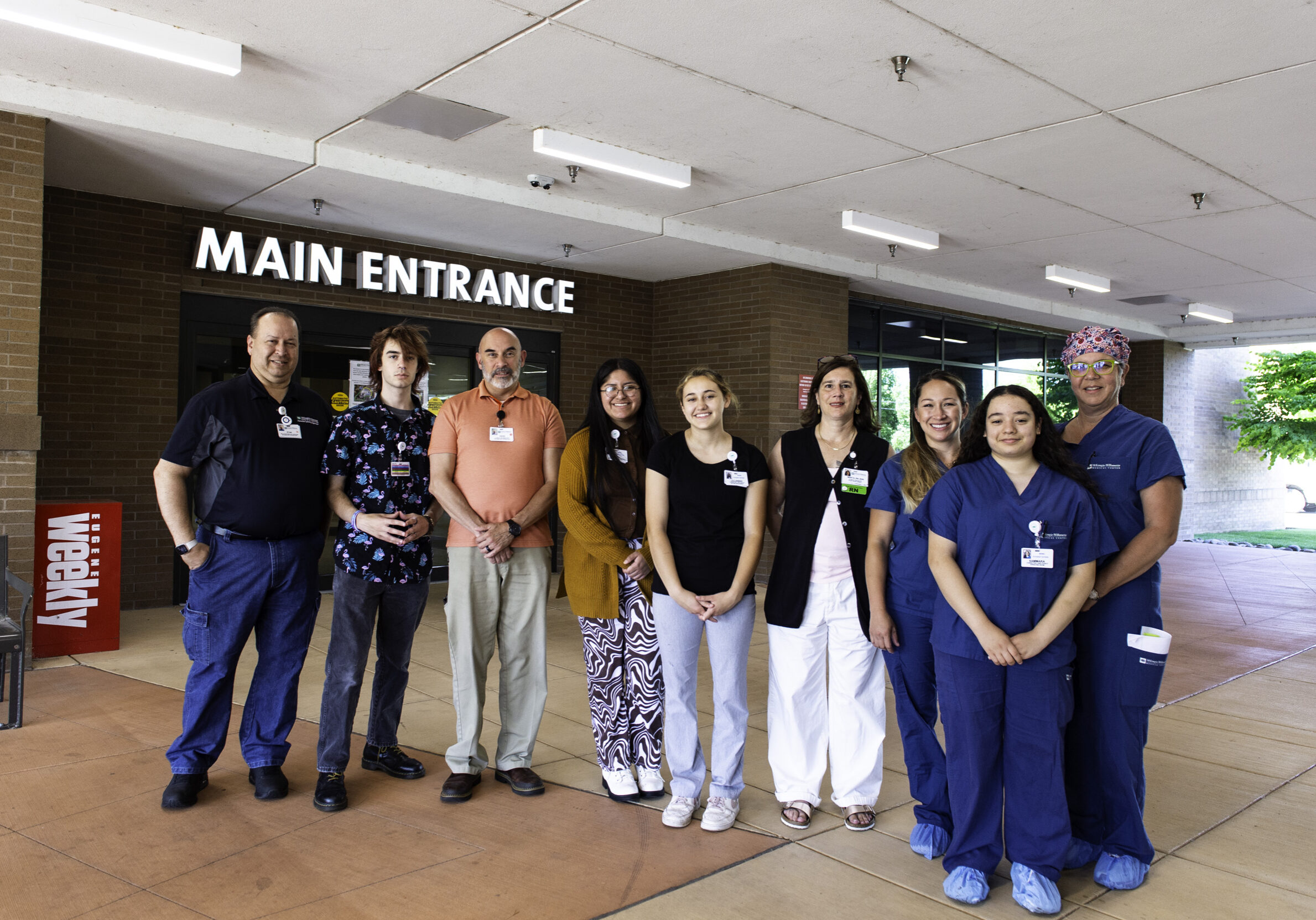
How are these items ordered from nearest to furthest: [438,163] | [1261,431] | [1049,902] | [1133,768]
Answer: [1049,902] < [1133,768] < [438,163] < [1261,431]

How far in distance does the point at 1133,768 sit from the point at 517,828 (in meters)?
2.07

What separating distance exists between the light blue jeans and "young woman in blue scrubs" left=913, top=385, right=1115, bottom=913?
75 centimetres

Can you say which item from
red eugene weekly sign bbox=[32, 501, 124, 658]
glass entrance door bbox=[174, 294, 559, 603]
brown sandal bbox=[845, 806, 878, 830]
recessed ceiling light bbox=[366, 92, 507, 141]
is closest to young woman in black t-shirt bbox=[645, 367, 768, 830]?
brown sandal bbox=[845, 806, 878, 830]

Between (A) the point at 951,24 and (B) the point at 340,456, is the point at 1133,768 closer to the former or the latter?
(B) the point at 340,456

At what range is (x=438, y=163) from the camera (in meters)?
6.73

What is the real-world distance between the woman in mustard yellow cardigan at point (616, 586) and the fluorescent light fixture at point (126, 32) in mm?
2833

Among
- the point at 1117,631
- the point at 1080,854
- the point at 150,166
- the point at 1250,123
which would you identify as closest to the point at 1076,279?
the point at 1250,123

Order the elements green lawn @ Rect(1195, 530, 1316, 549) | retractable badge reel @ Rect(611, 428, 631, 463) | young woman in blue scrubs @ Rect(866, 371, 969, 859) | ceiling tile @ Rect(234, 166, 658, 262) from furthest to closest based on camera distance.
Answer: green lawn @ Rect(1195, 530, 1316, 549)
ceiling tile @ Rect(234, 166, 658, 262)
retractable badge reel @ Rect(611, 428, 631, 463)
young woman in blue scrubs @ Rect(866, 371, 969, 859)

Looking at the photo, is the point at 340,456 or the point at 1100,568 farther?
the point at 340,456

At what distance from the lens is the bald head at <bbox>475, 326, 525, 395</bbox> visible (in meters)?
3.65

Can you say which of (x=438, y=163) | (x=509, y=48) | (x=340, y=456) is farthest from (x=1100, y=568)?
(x=438, y=163)

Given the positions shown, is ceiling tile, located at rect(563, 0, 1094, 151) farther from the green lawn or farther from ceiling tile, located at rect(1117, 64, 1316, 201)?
the green lawn

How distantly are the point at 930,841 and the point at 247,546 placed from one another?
2.66m

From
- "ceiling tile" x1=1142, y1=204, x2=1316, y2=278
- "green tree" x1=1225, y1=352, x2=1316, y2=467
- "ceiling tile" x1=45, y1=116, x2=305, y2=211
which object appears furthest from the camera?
"green tree" x1=1225, y1=352, x2=1316, y2=467
